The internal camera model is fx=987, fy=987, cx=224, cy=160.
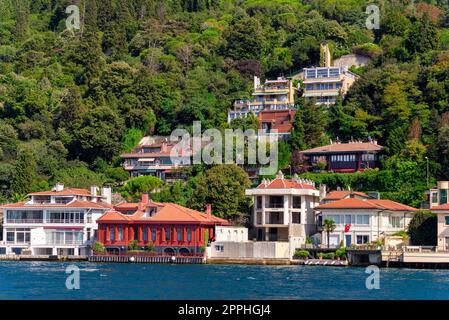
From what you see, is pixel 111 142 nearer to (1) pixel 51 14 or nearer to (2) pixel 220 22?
(2) pixel 220 22

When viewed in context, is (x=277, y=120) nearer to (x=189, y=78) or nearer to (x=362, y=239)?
(x=189, y=78)

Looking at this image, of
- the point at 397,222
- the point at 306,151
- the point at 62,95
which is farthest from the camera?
the point at 62,95

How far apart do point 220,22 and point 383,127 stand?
48174 mm

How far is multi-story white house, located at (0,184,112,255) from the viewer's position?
83.9 metres

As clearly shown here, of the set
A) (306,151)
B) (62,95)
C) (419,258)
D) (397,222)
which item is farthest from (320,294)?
(62,95)

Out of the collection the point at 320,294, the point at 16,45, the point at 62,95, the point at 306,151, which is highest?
the point at 16,45

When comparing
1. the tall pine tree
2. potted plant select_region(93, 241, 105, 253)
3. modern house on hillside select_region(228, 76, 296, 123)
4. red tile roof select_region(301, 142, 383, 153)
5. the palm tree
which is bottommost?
potted plant select_region(93, 241, 105, 253)

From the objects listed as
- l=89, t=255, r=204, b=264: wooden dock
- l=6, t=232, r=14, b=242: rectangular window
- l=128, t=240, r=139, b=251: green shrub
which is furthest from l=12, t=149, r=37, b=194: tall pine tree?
l=128, t=240, r=139, b=251: green shrub

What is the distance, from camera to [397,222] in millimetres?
79062

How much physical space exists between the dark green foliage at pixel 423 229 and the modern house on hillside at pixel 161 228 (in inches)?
609

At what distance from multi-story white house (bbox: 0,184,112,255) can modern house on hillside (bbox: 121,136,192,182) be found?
45.7 ft

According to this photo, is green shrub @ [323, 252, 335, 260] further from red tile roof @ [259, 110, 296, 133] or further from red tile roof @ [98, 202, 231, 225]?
red tile roof @ [259, 110, 296, 133]

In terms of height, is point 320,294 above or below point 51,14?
below

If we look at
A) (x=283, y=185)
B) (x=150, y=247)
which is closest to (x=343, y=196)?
(x=283, y=185)
